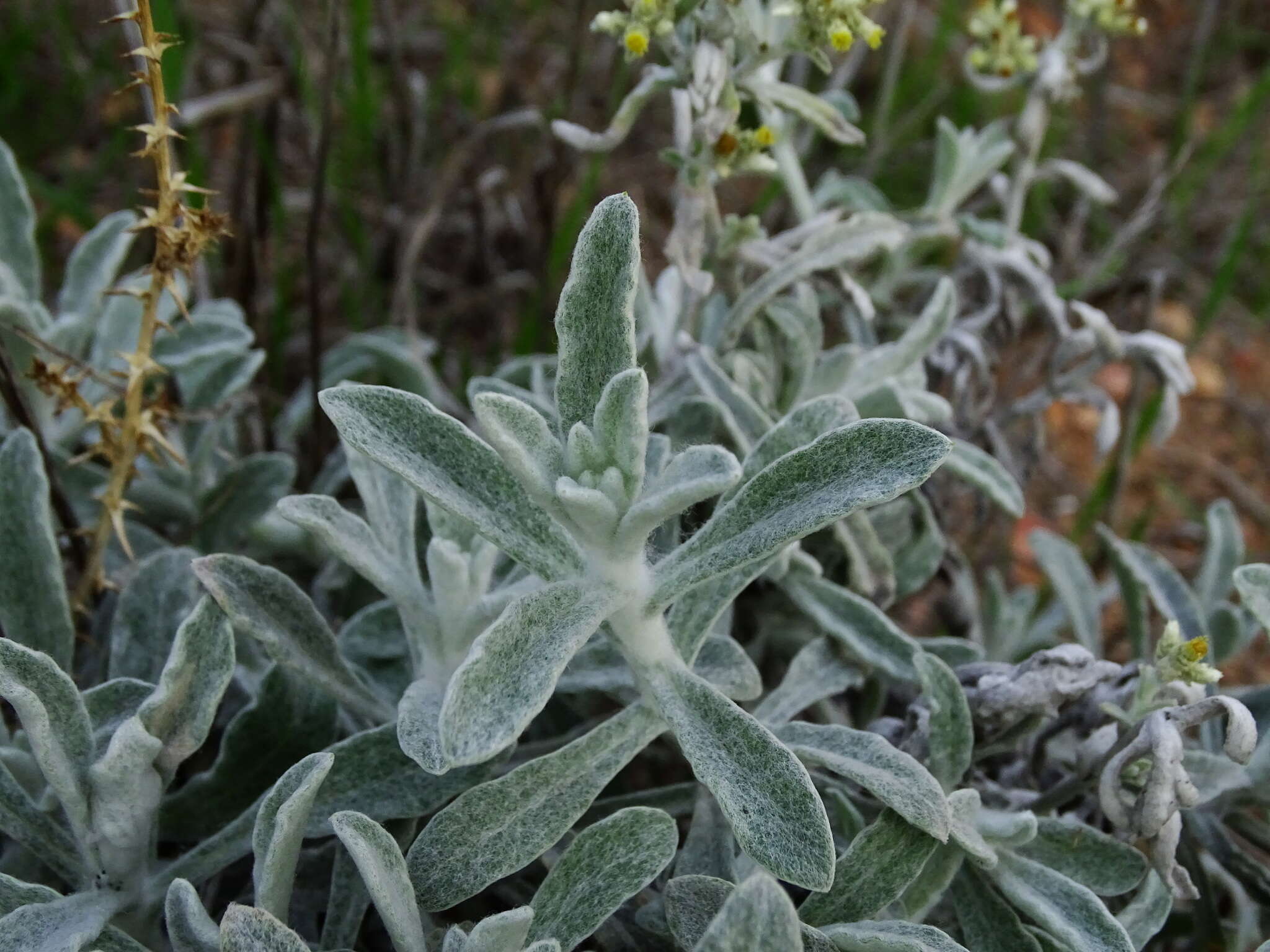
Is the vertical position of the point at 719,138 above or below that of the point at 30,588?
above

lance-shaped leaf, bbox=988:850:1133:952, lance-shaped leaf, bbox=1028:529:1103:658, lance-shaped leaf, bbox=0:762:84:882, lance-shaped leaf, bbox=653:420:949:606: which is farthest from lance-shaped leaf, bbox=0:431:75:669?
lance-shaped leaf, bbox=1028:529:1103:658

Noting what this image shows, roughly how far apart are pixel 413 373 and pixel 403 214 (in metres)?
0.67

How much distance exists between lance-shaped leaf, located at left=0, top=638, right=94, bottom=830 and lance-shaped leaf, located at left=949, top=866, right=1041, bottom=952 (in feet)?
3.04

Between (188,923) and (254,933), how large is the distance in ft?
0.40

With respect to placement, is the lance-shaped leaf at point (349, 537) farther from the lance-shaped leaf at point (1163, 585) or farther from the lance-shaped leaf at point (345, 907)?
the lance-shaped leaf at point (1163, 585)

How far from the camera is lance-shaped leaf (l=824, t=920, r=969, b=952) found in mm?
1118

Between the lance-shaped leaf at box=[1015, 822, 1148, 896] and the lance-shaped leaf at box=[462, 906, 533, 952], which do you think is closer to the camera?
the lance-shaped leaf at box=[462, 906, 533, 952]

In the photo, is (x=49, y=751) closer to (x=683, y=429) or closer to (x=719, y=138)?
(x=683, y=429)

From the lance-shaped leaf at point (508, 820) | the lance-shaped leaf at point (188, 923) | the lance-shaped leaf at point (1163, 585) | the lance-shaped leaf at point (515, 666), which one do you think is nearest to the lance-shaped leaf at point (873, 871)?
the lance-shaped leaf at point (508, 820)

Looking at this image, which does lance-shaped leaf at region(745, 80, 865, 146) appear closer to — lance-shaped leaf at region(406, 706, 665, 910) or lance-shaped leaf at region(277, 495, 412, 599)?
lance-shaped leaf at region(277, 495, 412, 599)

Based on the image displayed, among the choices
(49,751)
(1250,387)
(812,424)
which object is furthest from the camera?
(1250,387)

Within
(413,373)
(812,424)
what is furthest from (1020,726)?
(413,373)

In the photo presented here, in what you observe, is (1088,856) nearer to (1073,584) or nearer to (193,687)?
(1073,584)

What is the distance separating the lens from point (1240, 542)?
1896 millimetres
